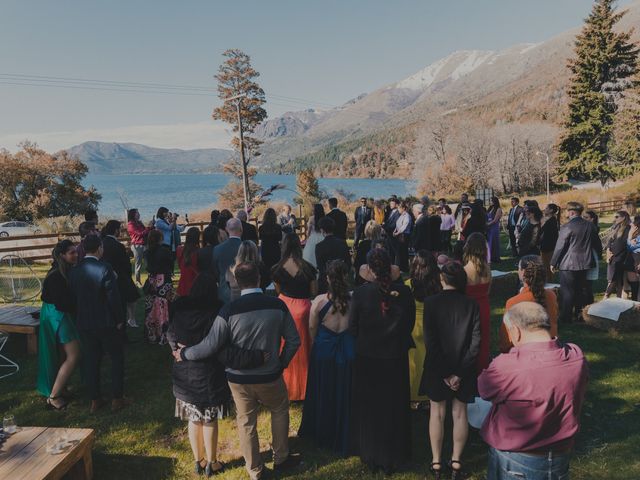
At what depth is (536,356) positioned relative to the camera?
2.27 metres

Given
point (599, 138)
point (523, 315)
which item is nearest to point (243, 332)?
point (523, 315)

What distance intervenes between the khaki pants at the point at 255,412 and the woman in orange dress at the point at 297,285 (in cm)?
93

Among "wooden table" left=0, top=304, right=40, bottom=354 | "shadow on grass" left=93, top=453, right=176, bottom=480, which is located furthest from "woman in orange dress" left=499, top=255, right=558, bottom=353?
"wooden table" left=0, top=304, right=40, bottom=354

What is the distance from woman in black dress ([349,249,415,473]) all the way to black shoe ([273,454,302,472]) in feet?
1.86

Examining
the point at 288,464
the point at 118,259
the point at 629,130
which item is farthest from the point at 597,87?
the point at 288,464

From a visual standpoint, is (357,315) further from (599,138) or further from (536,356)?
(599,138)

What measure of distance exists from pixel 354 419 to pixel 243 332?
130 cm

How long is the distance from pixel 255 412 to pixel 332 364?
31.5 inches

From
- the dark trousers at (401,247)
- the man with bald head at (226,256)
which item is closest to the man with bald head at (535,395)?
the man with bald head at (226,256)

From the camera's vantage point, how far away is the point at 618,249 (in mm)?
7328

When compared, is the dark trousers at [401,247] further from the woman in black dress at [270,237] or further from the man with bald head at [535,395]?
the man with bald head at [535,395]

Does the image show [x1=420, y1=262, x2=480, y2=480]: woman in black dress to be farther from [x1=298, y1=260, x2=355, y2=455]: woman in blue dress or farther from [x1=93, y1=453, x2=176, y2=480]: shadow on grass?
[x1=93, y1=453, x2=176, y2=480]: shadow on grass

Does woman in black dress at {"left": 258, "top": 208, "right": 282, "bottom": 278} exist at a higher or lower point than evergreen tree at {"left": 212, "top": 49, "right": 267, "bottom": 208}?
lower

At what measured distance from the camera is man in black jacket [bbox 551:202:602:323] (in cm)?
638
